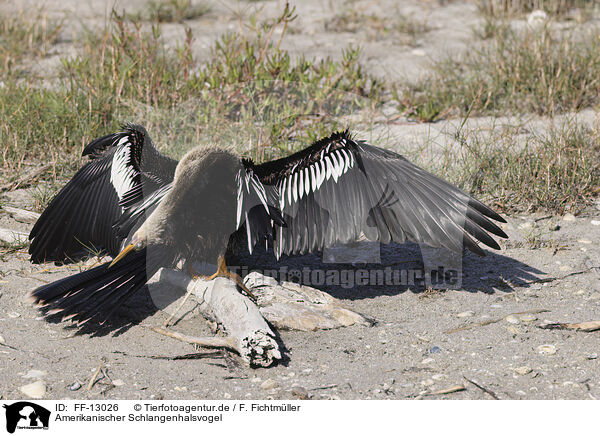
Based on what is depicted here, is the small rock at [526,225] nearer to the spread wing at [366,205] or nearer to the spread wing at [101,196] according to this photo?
the spread wing at [366,205]

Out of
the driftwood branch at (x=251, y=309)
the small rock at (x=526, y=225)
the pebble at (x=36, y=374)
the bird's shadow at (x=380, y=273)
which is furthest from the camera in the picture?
the small rock at (x=526, y=225)

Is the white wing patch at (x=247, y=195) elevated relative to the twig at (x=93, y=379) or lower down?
elevated

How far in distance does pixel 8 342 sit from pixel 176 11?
18.6 ft

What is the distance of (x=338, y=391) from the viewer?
295cm

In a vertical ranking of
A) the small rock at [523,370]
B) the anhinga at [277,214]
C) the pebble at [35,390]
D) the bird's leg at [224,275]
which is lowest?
the small rock at [523,370]

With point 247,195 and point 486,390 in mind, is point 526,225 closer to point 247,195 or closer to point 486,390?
point 486,390

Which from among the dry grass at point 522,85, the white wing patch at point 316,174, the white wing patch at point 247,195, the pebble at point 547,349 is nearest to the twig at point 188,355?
the white wing patch at point 247,195

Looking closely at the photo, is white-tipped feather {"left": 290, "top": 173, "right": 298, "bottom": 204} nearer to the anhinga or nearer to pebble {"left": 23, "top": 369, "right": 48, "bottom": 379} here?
the anhinga

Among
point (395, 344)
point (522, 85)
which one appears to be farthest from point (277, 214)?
point (522, 85)

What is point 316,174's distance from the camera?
3.51m

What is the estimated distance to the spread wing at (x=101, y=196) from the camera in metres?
3.92
